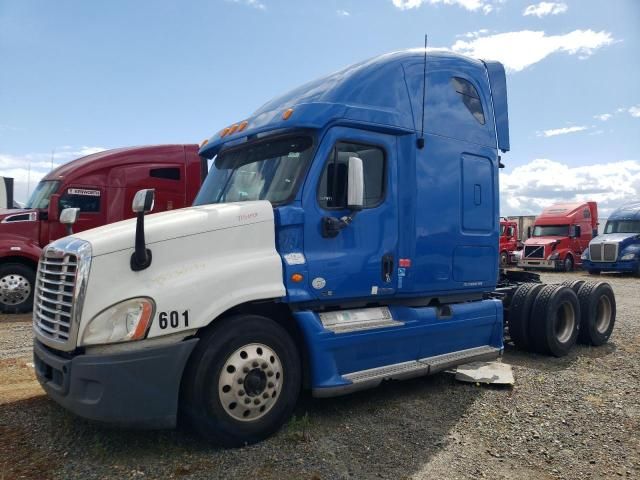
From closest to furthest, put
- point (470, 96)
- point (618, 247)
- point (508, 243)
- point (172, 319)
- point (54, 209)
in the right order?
point (172, 319) < point (470, 96) < point (54, 209) < point (618, 247) < point (508, 243)

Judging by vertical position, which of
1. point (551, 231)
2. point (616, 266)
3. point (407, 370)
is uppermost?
point (551, 231)

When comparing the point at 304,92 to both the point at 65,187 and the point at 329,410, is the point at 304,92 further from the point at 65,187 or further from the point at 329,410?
the point at 65,187

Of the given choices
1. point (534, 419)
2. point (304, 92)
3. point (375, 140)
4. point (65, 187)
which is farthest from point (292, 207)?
point (65, 187)

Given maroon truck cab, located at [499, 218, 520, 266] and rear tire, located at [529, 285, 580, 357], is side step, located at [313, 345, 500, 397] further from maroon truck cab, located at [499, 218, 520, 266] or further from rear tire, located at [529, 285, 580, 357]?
maroon truck cab, located at [499, 218, 520, 266]

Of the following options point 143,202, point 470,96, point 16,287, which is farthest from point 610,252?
point 143,202

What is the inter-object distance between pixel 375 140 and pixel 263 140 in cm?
107

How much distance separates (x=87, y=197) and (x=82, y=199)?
0.10 m

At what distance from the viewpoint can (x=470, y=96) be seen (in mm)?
5883

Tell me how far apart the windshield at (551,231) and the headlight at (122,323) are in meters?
24.1

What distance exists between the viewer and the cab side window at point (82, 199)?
9836mm

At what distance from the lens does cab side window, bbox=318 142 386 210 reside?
4.43 m

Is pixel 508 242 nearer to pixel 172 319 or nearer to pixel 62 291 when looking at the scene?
pixel 172 319

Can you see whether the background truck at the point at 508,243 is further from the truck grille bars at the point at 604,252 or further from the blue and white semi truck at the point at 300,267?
the blue and white semi truck at the point at 300,267

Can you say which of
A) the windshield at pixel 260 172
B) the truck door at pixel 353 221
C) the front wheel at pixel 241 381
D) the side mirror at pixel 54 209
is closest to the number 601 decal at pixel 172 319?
the front wheel at pixel 241 381
